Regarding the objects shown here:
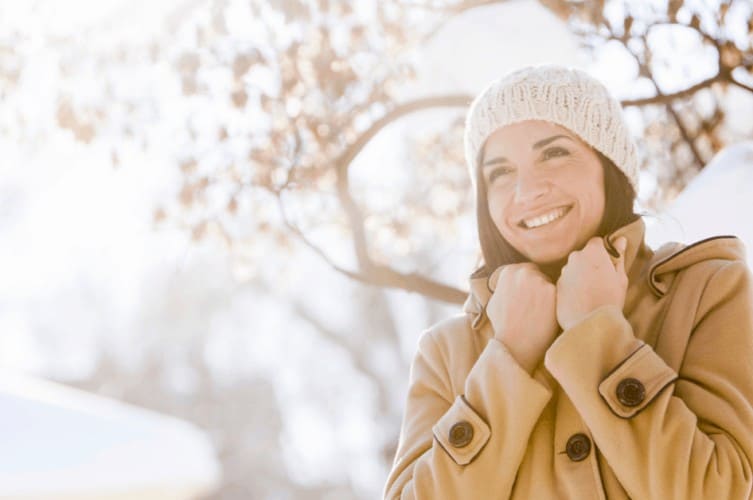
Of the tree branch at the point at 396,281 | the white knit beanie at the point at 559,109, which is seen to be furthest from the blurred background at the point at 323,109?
the white knit beanie at the point at 559,109

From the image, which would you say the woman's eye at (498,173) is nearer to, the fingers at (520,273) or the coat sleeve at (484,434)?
the fingers at (520,273)

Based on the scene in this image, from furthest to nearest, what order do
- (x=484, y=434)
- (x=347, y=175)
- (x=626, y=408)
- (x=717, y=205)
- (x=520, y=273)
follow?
(x=347, y=175) → (x=717, y=205) → (x=520, y=273) → (x=484, y=434) → (x=626, y=408)

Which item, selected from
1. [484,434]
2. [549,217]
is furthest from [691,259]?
[484,434]

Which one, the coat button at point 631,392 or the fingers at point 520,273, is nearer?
the coat button at point 631,392

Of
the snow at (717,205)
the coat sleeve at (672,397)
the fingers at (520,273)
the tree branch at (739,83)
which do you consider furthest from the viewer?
the tree branch at (739,83)

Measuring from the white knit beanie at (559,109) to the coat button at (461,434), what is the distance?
0.54 m

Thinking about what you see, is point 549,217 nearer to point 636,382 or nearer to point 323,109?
point 636,382

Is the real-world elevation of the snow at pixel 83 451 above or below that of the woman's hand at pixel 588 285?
above

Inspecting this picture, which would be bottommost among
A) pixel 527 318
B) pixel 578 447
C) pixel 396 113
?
pixel 578 447

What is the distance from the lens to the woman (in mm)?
1433

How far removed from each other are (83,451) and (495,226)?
158 centimetres

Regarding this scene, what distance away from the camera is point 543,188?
171cm

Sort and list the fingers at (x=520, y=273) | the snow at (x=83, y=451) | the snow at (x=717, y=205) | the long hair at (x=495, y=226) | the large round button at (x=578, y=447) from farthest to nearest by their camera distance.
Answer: the snow at (x=83, y=451) < the snow at (x=717, y=205) < the long hair at (x=495, y=226) < the fingers at (x=520, y=273) < the large round button at (x=578, y=447)

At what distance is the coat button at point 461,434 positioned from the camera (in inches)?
61.0
